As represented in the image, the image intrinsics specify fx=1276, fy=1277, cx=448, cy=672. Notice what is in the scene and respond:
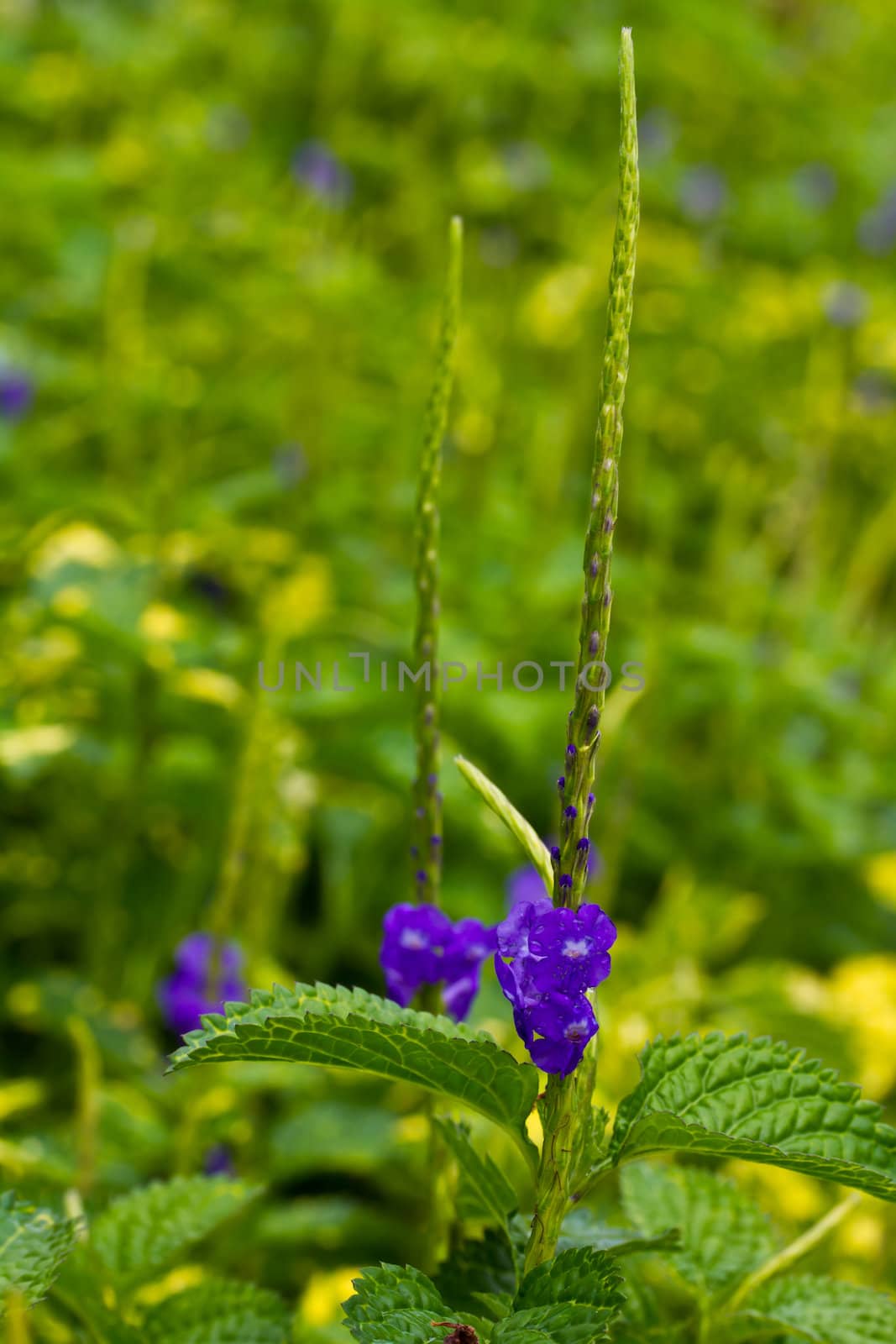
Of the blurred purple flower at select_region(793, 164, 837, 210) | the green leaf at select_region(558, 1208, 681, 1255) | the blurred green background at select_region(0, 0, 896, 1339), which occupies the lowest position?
the green leaf at select_region(558, 1208, 681, 1255)

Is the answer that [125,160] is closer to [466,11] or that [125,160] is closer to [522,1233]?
[466,11]

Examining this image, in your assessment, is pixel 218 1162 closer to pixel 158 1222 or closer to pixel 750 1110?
pixel 158 1222

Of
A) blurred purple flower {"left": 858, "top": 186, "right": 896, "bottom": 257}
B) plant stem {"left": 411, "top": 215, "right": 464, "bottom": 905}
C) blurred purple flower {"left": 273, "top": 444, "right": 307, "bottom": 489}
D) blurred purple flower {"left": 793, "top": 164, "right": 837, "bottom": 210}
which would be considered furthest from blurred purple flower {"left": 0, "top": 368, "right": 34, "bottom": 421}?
blurred purple flower {"left": 793, "top": 164, "right": 837, "bottom": 210}

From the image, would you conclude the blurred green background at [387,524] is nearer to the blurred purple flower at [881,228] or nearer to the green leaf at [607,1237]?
the blurred purple flower at [881,228]

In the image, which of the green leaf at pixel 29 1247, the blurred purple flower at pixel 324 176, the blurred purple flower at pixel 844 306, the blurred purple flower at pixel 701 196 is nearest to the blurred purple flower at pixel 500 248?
the blurred purple flower at pixel 324 176

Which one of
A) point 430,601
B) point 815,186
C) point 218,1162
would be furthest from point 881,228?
point 430,601

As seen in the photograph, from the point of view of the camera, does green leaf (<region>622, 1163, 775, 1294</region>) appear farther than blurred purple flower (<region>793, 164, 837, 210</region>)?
No

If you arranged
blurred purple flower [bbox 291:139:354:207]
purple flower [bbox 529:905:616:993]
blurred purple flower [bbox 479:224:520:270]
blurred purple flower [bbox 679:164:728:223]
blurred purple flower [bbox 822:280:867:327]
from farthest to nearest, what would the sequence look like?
blurred purple flower [bbox 679:164:728:223] < blurred purple flower [bbox 479:224:520:270] < blurred purple flower [bbox 291:139:354:207] < blurred purple flower [bbox 822:280:867:327] < purple flower [bbox 529:905:616:993]

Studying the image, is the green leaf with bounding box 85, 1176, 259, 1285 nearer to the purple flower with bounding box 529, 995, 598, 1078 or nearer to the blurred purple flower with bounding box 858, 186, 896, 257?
the purple flower with bounding box 529, 995, 598, 1078
